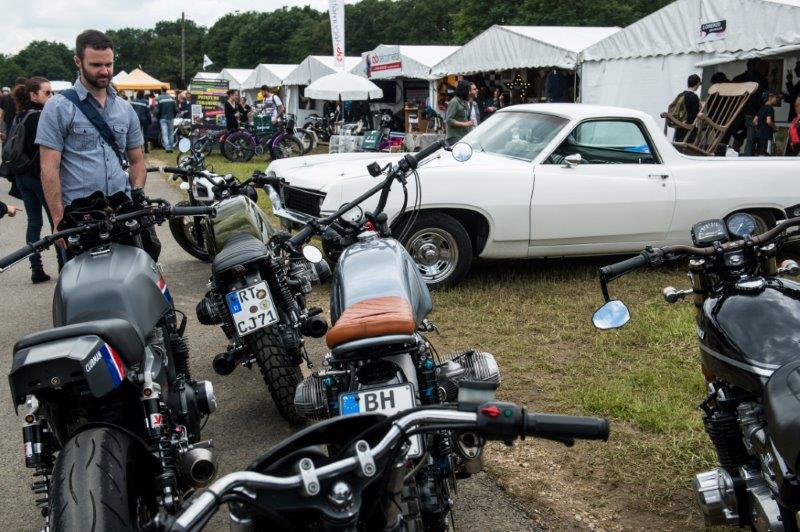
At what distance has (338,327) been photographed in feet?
8.22

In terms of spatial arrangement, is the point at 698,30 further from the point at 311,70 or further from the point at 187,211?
the point at 311,70

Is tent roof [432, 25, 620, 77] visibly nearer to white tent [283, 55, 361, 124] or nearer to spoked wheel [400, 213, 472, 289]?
white tent [283, 55, 361, 124]

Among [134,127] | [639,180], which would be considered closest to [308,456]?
[134,127]

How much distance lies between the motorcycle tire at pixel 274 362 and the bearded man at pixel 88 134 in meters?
1.38

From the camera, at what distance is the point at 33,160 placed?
695cm

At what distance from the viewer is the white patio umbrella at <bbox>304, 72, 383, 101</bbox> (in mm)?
20531

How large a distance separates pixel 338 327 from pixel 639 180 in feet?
16.0

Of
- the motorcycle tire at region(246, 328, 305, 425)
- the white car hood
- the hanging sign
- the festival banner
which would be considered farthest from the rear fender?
the festival banner

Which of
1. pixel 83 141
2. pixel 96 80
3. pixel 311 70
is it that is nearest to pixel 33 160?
pixel 83 141

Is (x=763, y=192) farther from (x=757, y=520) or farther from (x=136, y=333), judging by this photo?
(x=136, y=333)

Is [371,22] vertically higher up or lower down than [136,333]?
higher up

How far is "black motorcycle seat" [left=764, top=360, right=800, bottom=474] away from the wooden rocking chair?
968 cm

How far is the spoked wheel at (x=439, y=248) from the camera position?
6.40m

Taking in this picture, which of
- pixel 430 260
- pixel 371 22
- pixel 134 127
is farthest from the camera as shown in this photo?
pixel 371 22
